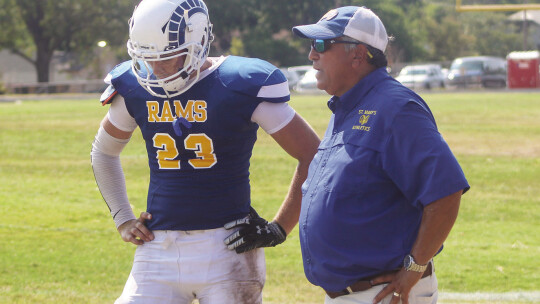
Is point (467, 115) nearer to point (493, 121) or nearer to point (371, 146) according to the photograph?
point (493, 121)

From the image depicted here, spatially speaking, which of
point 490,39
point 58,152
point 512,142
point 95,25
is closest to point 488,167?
point 512,142

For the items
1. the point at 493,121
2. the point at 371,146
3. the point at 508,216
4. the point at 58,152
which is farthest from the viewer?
the point at 493,121

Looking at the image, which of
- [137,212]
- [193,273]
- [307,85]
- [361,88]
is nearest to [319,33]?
[361,88]

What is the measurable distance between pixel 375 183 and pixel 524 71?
4009 centimetres

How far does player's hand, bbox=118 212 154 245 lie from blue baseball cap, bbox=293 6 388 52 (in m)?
1.04

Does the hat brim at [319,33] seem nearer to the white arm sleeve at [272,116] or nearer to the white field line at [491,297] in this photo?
the white arm sleeve at [272,116]

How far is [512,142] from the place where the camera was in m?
16.3

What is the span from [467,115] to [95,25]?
42406 mm

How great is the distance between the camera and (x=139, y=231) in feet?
A: 11.5

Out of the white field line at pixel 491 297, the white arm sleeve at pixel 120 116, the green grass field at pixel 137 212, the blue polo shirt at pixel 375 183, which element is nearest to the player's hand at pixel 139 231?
the white arm sleeve at pixel 120 116

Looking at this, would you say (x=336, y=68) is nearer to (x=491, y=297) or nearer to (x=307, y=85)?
(x=491, y=297)

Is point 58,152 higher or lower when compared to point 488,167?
lower

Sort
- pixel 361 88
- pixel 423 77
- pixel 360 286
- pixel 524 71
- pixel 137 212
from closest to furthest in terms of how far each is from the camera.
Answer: pixel 360 286 → pixel 361 88 → pixel 137 212 → pixel 524 71 → pixel 423 77

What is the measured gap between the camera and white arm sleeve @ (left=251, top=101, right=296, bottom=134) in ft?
11.2
